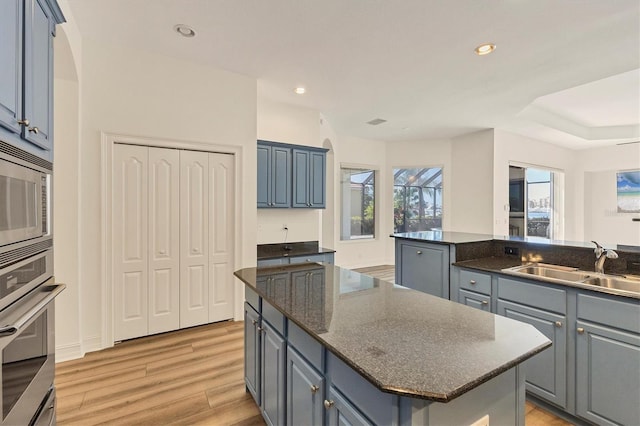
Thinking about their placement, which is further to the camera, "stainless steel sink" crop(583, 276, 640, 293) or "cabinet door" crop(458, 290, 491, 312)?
"cabinet door" crop(458, 290, 491, 312)

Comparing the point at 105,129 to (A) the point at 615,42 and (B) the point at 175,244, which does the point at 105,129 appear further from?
(A) the point at 615,42

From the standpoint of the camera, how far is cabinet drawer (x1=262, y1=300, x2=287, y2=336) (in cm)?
157

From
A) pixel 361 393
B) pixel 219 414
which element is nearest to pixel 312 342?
pixel 361 393

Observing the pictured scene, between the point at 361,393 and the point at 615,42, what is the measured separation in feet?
12.9

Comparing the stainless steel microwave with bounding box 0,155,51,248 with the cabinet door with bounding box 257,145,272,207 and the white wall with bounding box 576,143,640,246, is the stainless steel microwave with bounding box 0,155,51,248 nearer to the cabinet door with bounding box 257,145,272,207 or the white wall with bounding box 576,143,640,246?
the cabinet door with bounding box 257,145,272,207

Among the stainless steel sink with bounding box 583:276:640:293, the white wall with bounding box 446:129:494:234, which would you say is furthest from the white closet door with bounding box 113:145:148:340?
the white wall with bounding box 446:129:494:234

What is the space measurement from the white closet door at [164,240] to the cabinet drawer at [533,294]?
3.22 m

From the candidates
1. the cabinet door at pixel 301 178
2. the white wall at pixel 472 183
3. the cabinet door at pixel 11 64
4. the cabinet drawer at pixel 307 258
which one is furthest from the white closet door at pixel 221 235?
the white wall at pixel 472 183

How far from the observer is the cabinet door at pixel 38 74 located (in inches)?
52.0

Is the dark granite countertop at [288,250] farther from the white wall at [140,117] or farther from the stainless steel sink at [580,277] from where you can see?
the stainless steel sink at [580,277]

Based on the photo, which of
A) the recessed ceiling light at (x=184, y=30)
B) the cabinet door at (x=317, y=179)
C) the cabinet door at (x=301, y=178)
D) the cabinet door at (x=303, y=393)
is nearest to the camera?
the cabinet door at (x=303, y=393)

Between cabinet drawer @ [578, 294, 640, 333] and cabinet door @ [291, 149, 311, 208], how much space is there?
10.6 feet

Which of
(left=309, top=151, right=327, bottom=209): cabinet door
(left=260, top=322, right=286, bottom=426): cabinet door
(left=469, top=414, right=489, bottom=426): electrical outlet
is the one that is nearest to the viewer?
(left=469, top=414, right=489, bottom=426): electrical outlet

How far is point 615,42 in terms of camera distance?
2.79 meters
